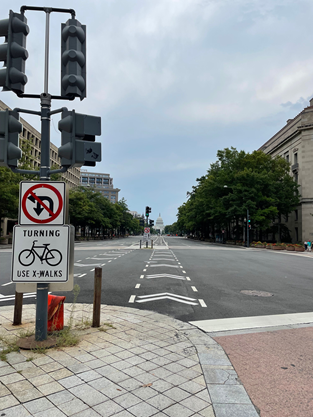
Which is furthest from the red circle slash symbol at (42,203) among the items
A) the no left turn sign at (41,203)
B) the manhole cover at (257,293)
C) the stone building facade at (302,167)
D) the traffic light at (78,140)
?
the stone building facade at (302,167)

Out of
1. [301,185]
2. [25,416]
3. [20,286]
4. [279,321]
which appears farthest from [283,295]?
[301,185]

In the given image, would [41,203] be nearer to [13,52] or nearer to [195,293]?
[13,52]

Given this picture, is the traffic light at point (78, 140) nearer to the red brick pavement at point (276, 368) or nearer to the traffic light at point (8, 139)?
the traffic light at point (8, 139)

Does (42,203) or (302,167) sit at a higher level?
(302,167)

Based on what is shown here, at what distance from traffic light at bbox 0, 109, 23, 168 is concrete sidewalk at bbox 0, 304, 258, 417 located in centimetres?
294

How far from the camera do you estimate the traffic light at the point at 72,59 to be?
5363 millimetres

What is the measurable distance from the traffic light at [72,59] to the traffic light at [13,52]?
0.61 metres

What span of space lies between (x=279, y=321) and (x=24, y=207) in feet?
19.0

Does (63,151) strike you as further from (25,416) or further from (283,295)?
(283,295)

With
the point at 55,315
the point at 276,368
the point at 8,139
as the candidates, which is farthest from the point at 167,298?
the point at 8,139

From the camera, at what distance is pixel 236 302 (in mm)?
9062

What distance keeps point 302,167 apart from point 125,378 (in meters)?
59.9

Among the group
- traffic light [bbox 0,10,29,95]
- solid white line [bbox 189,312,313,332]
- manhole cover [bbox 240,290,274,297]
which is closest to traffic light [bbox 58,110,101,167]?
traffic light [bbox 0,10,29,95]

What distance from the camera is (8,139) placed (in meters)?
5.11
